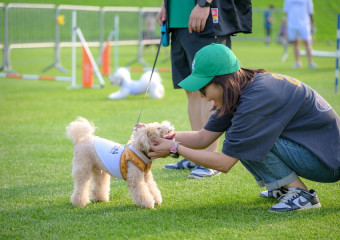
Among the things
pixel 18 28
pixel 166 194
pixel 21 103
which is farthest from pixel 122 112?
pixel 18 28

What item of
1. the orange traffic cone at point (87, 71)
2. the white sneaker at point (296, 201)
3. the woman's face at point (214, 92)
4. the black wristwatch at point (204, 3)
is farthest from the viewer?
the orange traffic cone at point (87, 71)

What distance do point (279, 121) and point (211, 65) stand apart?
58 centimetres

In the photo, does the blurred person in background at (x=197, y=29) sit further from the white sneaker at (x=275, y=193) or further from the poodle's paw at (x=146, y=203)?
the poodle's paw at (x=146, y=203)

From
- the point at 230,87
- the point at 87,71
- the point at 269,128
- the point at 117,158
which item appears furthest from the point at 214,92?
the point at 87,71

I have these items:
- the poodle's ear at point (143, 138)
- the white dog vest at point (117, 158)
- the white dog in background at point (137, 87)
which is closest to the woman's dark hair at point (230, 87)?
the poodle's ear at point (143, 138)

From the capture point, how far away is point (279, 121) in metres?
2.91

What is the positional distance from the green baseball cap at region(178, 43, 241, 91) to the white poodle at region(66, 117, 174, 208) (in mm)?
510

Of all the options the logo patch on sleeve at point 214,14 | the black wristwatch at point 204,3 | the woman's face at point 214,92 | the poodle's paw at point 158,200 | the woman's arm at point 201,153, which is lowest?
the poodle's paw at point 158,200

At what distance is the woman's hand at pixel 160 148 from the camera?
3109 millimetres

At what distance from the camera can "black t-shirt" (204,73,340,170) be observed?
287cm

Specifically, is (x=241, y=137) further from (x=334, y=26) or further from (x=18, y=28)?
(x=334, y=26)

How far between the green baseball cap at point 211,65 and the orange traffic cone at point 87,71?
701 centimetres

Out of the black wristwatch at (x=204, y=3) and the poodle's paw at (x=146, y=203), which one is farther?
the black wristwatch at (x=204, y=3)

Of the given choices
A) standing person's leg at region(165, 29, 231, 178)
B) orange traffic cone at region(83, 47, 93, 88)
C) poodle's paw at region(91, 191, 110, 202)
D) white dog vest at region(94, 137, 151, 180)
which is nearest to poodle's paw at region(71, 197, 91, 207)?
poodle's paw at region(91, 191, 110, 202)
